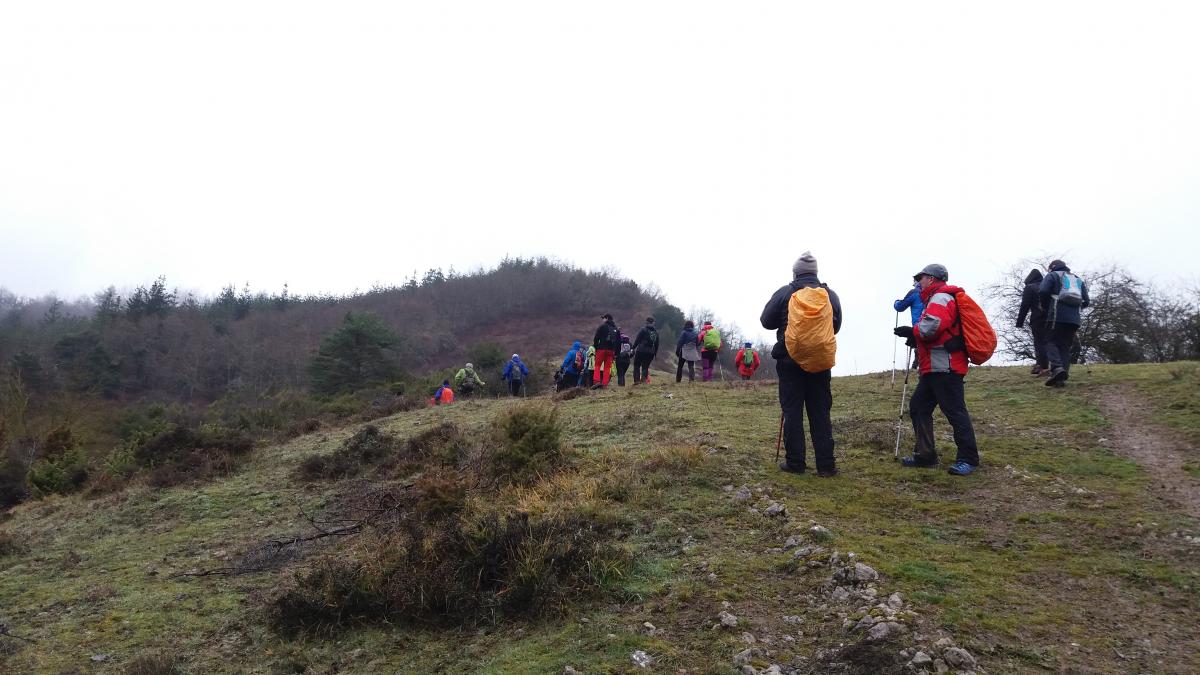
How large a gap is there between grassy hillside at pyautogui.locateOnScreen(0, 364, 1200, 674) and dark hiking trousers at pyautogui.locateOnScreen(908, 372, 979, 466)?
0.30m

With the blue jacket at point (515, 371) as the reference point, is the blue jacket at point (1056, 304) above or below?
above

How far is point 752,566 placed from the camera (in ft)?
15.6

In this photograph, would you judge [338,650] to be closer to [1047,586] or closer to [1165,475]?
[1047,586]

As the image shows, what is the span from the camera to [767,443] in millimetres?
8492

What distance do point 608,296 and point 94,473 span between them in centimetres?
6240

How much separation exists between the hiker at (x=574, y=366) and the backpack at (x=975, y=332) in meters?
13.7

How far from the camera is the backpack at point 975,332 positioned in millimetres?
6770

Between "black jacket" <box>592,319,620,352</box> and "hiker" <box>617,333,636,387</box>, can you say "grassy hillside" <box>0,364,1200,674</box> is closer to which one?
"black jacket" <box>592,319,620,352</box>

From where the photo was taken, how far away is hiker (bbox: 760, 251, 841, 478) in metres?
6.71

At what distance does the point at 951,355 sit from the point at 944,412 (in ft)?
1.85

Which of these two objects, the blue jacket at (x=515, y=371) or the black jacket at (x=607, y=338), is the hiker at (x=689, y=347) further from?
the blue jacket at (x=515, y=371)

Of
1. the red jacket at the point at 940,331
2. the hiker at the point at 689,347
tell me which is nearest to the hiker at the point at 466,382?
the hiker at the point at 689,347

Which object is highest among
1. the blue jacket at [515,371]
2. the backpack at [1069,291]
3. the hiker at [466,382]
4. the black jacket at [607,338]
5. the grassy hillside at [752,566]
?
the backpack at [1069,291]

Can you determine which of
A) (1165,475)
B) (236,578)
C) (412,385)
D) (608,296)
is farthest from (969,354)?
(608,296)
